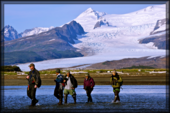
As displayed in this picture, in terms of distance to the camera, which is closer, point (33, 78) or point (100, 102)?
point (33, 78)

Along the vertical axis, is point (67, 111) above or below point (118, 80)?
below

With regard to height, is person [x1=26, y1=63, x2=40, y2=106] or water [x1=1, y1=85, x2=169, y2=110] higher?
person [x1=26, y1=63, x2=40, y2=106]

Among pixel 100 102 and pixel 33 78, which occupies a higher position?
pixel 33 78

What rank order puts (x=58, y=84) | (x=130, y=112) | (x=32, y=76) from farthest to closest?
(x=58, y=84), (x=32, y=76), (x=130, y=112)

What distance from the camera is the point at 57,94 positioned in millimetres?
19188

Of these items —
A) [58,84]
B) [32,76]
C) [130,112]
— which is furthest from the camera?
[58,84]

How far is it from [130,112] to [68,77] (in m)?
5.76

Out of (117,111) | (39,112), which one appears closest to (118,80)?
(117,111)

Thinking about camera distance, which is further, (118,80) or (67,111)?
(118,80)

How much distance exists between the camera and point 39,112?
50.5ft

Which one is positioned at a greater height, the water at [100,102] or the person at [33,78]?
the person at [33,78]

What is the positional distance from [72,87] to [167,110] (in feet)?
20.7

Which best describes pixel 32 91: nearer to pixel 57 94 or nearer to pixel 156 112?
pixel 57 94

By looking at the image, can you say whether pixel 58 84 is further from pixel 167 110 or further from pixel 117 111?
pixel 167 110
